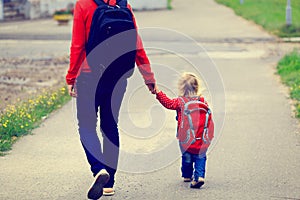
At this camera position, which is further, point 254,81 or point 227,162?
point 254,81

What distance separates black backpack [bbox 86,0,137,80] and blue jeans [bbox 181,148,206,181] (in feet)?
3.22

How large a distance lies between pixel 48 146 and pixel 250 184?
103 inches

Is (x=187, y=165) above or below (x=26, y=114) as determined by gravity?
above

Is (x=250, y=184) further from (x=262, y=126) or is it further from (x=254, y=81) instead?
(x=254, y=81)

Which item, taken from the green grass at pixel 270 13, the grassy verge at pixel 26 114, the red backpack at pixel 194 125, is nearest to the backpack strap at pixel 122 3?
the red backpack at pixel 194 125

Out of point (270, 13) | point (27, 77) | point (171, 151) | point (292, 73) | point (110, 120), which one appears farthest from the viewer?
point (270, 13)

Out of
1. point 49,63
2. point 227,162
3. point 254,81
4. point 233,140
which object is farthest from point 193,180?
point 49,63

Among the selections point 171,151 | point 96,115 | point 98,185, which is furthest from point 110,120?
point 171,151

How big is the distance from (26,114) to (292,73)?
226 inches

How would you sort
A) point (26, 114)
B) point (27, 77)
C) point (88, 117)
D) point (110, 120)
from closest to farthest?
point (88, 117) < point (110, 120) < point (26, 114) < point (27, 77)

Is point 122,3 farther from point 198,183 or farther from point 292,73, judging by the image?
point 292,73

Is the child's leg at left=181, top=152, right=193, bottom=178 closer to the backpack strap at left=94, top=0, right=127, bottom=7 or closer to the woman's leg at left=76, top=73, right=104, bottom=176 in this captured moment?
the woman's leg at left=76, top=73, right=104, bottom=176

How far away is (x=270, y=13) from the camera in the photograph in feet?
90.9

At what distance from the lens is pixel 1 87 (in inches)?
516
